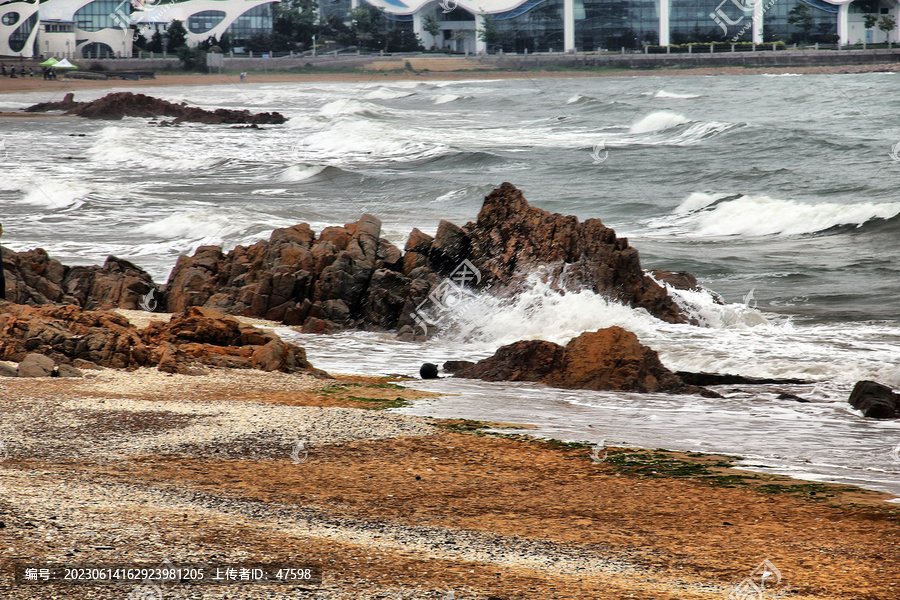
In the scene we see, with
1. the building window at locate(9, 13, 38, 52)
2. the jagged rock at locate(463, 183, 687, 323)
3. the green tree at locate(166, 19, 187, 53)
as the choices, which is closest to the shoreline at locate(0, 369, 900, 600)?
the jagged rock at locate(463, 183, 687, 323)

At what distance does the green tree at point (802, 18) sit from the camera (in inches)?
3696

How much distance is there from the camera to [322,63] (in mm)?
95625

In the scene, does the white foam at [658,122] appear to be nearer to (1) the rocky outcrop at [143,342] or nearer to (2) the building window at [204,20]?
(1) the rocky outcrop at [143,342]

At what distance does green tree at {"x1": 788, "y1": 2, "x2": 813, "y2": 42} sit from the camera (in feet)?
308

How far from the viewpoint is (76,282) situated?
43.0 feet

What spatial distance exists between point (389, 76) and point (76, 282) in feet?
281

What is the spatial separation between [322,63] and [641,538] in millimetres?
95139

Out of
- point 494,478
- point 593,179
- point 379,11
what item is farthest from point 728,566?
point 379,11

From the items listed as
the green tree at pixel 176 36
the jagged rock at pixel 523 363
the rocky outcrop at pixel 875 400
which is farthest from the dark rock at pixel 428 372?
the green tree at pixel 176 36

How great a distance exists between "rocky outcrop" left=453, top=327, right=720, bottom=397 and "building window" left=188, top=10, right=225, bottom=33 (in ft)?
338

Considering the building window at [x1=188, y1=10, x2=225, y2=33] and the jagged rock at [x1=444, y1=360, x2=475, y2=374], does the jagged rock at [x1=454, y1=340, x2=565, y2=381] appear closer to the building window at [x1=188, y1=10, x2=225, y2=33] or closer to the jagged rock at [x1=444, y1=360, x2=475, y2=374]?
the jagged rock at [x1=444, y1=360, x2=475, y2=374]

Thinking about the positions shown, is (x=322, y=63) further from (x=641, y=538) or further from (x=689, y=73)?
Answer: (x=641, y=538)

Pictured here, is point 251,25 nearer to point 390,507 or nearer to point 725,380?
point 725,380

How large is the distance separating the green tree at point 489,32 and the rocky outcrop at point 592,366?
313 feet
